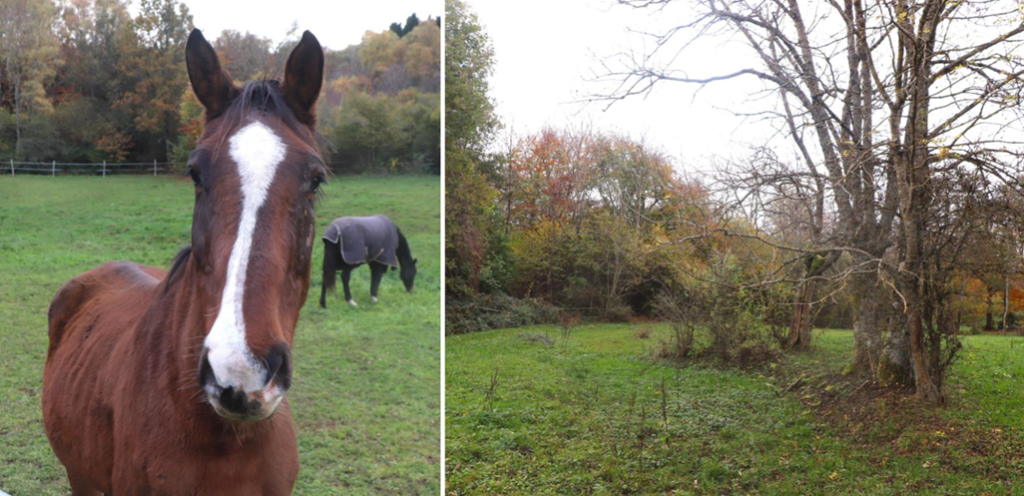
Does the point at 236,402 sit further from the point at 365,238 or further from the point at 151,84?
the point at 151,84

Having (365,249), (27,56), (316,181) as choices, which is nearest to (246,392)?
(316,181)

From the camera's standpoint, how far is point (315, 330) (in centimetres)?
296

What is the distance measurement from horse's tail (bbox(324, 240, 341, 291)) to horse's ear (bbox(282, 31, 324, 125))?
1.57 metres

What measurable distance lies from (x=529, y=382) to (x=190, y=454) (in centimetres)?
156

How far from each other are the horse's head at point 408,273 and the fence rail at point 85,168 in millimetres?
1042

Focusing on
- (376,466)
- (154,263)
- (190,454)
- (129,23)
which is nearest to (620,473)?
(376,466)

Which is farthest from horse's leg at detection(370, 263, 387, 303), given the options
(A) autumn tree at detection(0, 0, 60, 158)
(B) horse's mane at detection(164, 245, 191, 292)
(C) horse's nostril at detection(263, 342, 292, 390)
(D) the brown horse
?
(C) horse's nostril at detection(263, 342, 292, 390)

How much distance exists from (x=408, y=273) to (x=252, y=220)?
6.09 feet

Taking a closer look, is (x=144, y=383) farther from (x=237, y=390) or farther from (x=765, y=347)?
(x=765, y=347)

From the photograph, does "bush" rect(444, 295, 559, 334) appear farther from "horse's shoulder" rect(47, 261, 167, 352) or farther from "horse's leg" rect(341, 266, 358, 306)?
"horse's shoulder" rect(47, 261, 167, 352)

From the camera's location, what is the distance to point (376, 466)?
99.9 inches

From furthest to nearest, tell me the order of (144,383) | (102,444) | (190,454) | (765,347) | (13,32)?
(13,32)
(765,347)
(102,444)
(144,383)
(190,454)

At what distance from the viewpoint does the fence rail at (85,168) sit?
2.54m

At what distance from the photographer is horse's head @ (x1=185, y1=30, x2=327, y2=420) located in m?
1.07
